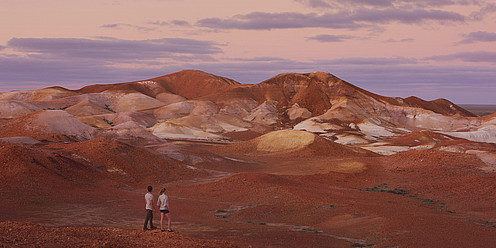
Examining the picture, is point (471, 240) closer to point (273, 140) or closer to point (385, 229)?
point (385, 229)

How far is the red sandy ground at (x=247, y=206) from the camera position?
19312mm

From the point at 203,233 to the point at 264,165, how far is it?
36378 millimetres

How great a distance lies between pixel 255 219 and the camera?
1056 inches

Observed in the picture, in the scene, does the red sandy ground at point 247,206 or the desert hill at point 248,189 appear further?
the desert hill at point 248,189

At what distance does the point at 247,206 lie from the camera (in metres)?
30.5

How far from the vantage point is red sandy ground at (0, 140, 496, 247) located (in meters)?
19.3

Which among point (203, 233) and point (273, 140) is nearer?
point (203, 233)

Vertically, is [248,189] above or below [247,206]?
above

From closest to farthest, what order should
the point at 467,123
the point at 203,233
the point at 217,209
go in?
the point at 203,233
the point at 217,209
the point at 467,123

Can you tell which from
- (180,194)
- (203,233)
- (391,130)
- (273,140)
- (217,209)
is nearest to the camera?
(203,233)

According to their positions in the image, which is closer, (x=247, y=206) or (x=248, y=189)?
(x=247, y=206)

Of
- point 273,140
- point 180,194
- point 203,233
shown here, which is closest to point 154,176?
point 180,194

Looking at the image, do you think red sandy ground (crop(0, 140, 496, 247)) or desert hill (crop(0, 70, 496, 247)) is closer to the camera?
red sandy ground (crop(0, 140, 496, 247))

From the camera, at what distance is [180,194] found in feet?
116
